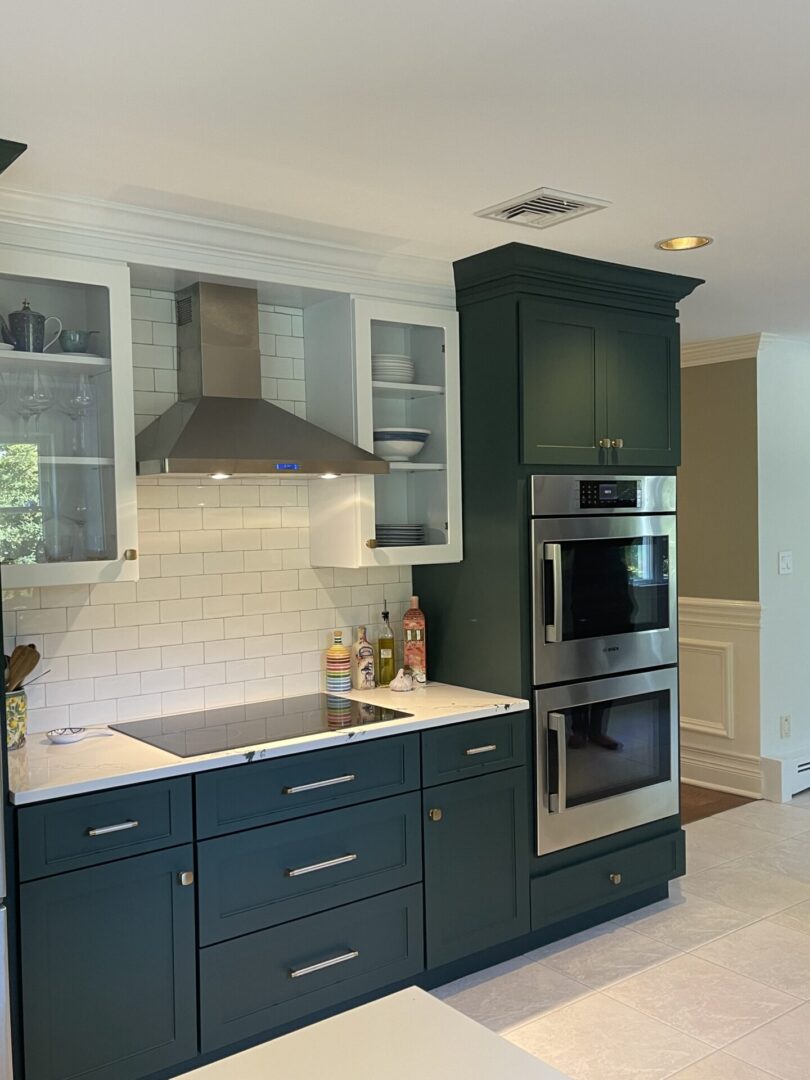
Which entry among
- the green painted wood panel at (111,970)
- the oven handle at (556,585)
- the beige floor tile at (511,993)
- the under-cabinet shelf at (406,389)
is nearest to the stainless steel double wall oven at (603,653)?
the oven handle at (556,585)

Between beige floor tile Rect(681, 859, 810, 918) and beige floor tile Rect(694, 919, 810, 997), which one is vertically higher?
beige floor tile Rect(681, 859, 810, 918)

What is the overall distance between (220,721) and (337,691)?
53cm

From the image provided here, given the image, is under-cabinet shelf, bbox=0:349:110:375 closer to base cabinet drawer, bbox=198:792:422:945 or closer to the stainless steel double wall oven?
base cabinet drawer, bbox=198:792:422:945

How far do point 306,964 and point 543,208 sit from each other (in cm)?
229

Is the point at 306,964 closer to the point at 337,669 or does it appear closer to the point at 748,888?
the point at 337,669

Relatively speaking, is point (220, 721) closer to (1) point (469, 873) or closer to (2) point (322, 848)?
(2) point (322, 848)

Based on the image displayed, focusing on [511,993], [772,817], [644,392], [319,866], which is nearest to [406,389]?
[644,392]

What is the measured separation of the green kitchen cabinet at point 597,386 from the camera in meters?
3.51

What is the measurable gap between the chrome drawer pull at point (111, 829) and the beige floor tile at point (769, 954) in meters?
2.07

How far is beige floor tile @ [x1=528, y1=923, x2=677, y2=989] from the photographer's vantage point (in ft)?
11.1

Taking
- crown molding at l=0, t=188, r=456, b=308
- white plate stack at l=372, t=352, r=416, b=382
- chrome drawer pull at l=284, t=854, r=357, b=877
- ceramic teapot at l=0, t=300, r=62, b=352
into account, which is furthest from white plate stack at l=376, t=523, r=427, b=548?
ceramic teapot at l=0, t=300, r=62, b=352

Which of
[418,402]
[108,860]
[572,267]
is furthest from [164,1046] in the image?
[572,267]

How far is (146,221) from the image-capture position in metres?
2.90

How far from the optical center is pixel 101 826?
257cm
